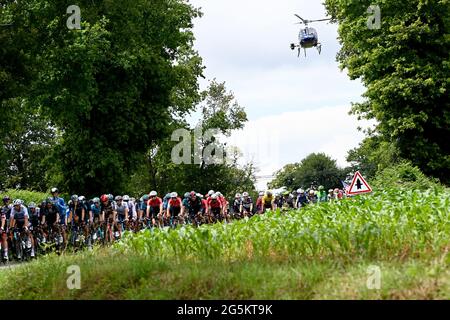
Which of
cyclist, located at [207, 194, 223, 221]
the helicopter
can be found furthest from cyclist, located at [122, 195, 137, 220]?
the helicopter

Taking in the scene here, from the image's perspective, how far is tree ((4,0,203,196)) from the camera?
99.3ft

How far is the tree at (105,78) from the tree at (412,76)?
1184 centimetres

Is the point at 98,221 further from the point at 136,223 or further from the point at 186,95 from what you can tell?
the point at 186,95

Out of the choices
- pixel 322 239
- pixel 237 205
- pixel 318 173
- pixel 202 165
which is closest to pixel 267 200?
pixel 237 205

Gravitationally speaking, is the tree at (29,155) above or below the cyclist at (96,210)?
above

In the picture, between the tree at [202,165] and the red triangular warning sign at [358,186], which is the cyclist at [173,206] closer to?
the red triangular warning sign at [358,186]

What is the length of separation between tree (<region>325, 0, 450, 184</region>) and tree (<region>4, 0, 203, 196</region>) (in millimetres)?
11836

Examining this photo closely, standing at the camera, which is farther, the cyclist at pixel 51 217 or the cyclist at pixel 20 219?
the cyclist at pixel 51 217

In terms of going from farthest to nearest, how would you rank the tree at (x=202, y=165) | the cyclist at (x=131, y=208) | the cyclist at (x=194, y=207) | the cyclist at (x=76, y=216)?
the tree at (x=202, y=165), the cyclist at (x=194, y=207), the cyclist at (x=131, y=208), the cyclist at (x=76, y=216)

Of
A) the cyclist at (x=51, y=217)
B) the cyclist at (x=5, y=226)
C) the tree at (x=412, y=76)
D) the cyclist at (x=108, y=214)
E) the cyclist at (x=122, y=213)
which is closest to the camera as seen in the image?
the cyclist at (x=5, y=226)

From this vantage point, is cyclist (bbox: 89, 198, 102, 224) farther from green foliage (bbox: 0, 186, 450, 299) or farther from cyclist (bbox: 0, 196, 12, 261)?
green foliage (bbox: 0, 186, 450, 299)

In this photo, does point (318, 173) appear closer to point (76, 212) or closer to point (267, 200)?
point (267, 200)

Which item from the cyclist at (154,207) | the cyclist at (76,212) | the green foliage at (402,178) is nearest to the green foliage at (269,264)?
the cyclist at (76,212)

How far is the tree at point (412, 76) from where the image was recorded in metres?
32.4
